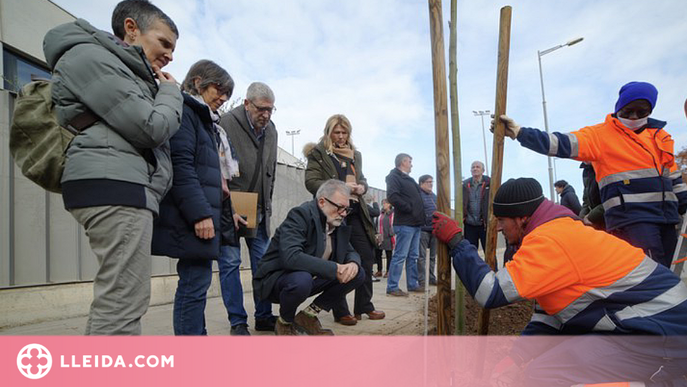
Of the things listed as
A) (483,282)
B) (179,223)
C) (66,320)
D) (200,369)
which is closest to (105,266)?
(179,223)

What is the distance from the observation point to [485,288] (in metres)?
1.89

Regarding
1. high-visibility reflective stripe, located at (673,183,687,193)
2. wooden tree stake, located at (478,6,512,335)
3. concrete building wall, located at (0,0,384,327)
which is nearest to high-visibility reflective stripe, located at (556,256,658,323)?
wooden tree stake, located at (478,6,512,335)

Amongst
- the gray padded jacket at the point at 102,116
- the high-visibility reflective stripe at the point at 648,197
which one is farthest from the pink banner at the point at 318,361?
the high-visibility reflective stripe at the point at 648,197

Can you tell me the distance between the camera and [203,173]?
91.6 inches

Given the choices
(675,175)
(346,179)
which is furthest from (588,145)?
(346,179)

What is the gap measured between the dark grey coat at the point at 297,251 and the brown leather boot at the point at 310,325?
12.8 inches

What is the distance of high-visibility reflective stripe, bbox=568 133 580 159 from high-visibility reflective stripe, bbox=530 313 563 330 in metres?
1.23

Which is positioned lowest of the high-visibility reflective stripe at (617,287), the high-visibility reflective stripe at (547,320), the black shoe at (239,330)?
the black shoe at (239,330)

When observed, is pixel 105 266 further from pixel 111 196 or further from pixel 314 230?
pixel 314 230

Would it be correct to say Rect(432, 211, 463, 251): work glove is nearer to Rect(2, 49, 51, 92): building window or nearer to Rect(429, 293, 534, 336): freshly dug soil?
Rect(429, 293, 534, 336): freshly dug soil

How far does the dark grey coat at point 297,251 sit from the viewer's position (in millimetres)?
2930

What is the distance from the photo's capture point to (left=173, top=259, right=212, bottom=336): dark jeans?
7.34ft

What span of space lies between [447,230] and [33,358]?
1.96m

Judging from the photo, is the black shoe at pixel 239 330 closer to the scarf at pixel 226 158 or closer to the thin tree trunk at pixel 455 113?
the scarf at pixel 226 158
